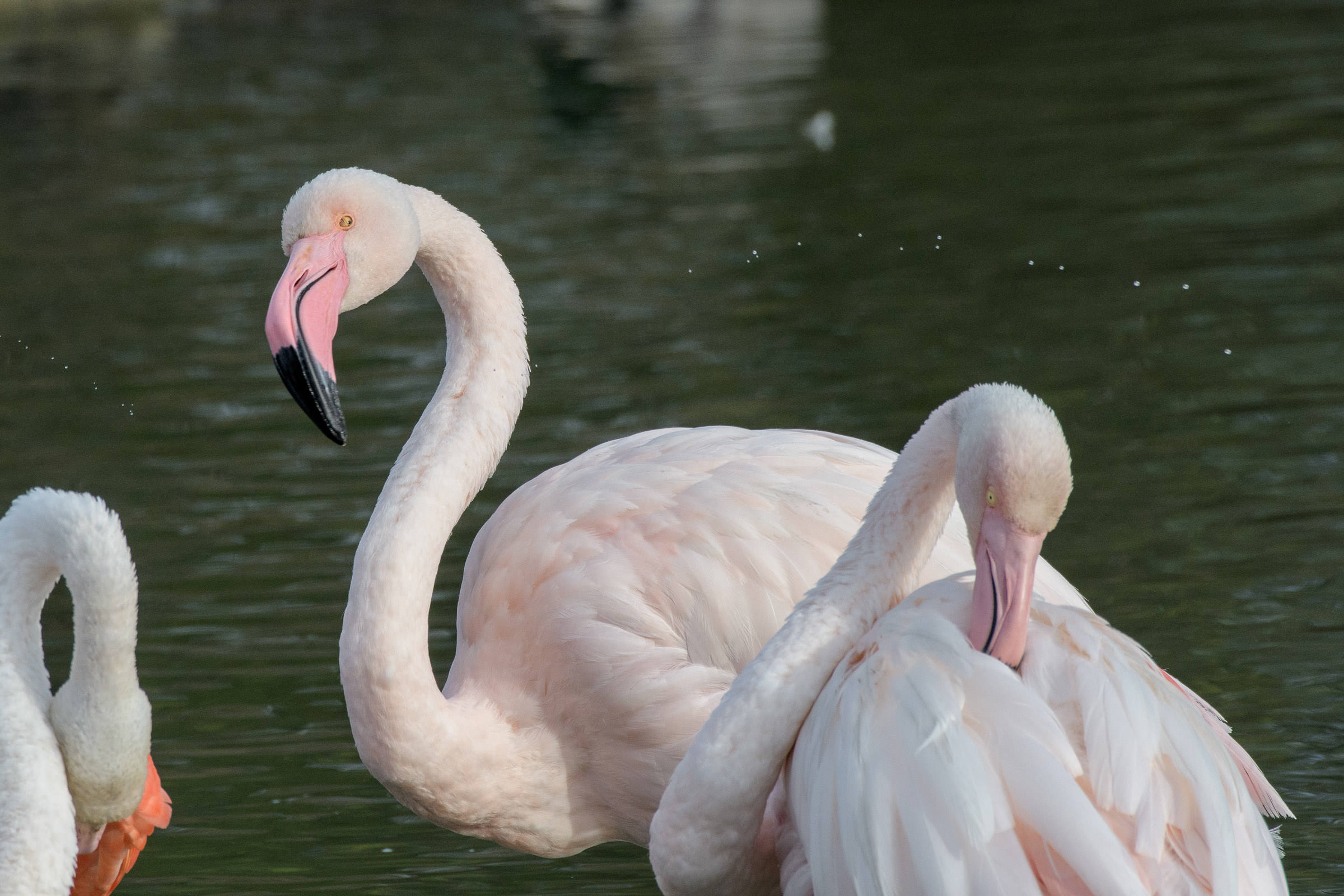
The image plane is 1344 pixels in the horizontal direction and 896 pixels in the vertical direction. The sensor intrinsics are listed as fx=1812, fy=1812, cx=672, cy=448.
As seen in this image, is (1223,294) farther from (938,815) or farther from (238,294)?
(938,815)

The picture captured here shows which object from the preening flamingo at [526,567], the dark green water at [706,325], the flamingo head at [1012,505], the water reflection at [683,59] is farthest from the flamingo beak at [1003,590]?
the water reflection at [683,59]

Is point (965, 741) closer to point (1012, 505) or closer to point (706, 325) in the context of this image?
point (1012, 505)

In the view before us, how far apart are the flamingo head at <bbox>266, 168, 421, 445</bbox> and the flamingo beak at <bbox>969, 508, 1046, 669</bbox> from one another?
1.40m

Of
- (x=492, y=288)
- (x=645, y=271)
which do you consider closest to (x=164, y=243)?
(x=645, y=271)

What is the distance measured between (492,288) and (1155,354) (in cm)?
428

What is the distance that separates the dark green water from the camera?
5.08 meters

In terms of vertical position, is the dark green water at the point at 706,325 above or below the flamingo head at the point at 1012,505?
below

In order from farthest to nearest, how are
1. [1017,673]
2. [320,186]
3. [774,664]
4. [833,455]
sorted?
[833,455] → [320,186] → [774,664] → [1017,673]

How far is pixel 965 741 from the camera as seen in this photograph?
295 centimetres

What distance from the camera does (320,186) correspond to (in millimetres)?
4023

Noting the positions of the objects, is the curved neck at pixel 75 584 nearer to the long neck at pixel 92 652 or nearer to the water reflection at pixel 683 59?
the long neck at pixel 92 652

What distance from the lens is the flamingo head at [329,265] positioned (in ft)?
12.4

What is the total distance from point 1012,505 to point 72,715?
1.62 m

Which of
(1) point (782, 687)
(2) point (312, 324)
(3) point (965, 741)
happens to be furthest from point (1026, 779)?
(2) point (312, 324)
